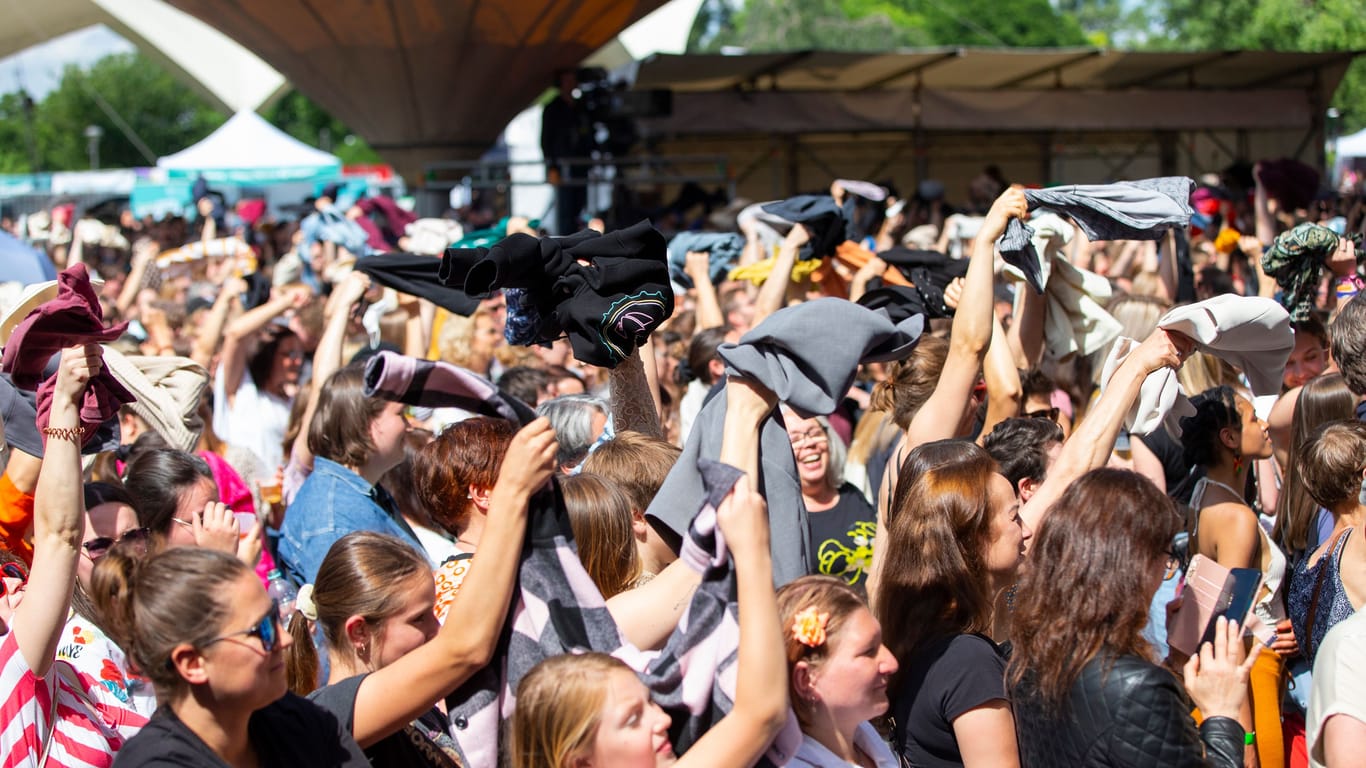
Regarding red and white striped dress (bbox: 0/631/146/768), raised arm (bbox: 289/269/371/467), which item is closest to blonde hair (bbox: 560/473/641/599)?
red and white striped dress (bbox: 0/631/146/768)

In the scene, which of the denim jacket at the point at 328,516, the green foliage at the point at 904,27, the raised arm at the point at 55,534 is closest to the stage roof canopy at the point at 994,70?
the denim jacket at the point at 328,516

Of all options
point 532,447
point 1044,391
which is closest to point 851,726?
point 532,447

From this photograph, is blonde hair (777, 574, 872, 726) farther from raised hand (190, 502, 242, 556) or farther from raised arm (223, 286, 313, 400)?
raised arm (223, 286, 313, 400)

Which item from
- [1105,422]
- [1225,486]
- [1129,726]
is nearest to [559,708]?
[1129,726]

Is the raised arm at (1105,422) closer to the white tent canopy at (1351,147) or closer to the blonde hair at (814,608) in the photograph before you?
the blonde hair at (814,608)

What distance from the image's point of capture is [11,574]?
3188 millimetres

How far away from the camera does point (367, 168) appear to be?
123ft

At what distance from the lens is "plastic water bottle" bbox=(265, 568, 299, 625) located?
13.3 feet

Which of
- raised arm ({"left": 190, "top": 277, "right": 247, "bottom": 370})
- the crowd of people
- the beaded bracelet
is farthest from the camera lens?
raised arm ({"left": 190, "top": 277, "right": 247, "bottom": 370})

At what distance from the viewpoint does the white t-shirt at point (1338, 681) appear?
8.33ft

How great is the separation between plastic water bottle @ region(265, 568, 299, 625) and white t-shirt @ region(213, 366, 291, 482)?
6.02ft

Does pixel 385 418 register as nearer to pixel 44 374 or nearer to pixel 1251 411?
pixel 44 374

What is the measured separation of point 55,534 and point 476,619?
1.02m

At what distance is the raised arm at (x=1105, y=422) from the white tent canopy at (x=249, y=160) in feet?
71.8
